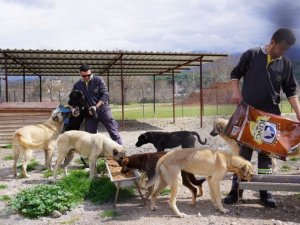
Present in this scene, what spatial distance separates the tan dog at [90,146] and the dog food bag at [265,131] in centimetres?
240

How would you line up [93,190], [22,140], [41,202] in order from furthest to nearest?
[22,140], [93,190], [41,202]

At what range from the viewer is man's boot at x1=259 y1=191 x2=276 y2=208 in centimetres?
498

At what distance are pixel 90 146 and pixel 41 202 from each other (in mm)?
1836

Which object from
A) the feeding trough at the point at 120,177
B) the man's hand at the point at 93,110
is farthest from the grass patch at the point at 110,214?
the man's hand at the point at 93,110

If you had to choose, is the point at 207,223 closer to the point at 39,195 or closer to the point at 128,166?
the point at 128,166

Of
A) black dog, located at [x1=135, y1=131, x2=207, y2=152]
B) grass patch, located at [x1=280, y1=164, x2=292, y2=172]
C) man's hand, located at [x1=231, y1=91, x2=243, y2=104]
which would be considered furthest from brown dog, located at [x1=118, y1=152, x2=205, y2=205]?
black dog, located at [x1=135, y1=131, x2=207, y2=152]

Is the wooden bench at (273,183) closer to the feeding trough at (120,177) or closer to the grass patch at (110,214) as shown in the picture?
the feeding trough at (120,177)

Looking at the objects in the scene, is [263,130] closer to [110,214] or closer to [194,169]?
[194,169]

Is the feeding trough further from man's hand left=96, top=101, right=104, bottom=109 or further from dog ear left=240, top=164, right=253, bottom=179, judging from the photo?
dog ear left=240, top=164, right=253, bottom=179

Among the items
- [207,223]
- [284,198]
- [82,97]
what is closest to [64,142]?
[82,97]

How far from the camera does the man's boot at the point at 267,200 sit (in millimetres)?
4977

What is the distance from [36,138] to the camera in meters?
7.39

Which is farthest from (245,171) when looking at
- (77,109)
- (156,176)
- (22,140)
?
(22,140)

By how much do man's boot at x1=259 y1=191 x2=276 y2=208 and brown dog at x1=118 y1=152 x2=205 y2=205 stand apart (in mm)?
876
